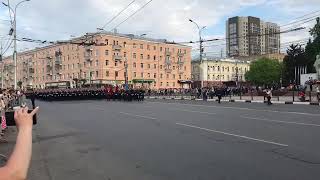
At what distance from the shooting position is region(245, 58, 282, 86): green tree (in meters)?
124

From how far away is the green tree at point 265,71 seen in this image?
124 meters

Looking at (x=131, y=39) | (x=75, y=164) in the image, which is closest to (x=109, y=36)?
(x=131, y=39)

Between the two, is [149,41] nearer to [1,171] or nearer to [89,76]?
[89,76]

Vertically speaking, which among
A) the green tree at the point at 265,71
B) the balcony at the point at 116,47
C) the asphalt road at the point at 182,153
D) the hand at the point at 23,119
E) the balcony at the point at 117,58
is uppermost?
the balcony at the point at 116,47

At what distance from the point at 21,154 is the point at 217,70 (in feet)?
423

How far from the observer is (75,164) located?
10.0 metres

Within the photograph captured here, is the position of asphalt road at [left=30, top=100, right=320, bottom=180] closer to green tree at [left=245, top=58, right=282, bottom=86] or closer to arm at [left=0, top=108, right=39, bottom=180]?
arm at [left=0, top=108, right=39, bottom=180]

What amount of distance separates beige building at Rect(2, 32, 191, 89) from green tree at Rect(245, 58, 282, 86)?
17724 millimetres

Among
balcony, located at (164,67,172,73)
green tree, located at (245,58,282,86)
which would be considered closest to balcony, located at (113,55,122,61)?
balcony, located at (164,67,172,73)

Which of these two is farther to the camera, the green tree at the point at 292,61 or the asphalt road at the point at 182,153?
the green tree at the point at 292,61

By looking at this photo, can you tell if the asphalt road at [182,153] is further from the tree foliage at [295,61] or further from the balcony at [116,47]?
the balcony at [116,47]

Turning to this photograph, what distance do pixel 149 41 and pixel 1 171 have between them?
11441 centimetres

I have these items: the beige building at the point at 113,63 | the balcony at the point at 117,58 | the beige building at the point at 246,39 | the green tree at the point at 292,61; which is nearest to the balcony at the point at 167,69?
the beige building at the point at 113,63

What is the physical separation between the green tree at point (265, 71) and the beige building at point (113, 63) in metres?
17.7
